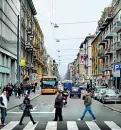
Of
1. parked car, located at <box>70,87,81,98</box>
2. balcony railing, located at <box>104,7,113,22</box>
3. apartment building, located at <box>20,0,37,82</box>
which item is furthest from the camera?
apartment building, located at <box>20,0,37,82</box>

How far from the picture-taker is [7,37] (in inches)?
1921

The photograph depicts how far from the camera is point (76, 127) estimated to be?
53.4 feet

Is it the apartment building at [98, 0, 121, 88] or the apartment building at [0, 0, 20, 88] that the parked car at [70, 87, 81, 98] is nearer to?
the apartment building at [0, 0, 20, 88]

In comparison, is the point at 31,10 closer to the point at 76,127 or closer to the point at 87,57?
the point at 87,57

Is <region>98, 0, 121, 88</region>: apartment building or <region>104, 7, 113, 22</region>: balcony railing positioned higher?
<region>104, 7, 113, 22</region>: balcony railing

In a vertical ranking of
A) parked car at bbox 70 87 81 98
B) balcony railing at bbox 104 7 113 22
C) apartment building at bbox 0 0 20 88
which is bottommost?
parked car at bbox 70 87 81 98

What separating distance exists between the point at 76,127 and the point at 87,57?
361ft

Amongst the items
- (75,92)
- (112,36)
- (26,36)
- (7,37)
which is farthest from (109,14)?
(7,37)

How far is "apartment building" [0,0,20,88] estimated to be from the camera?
147 feet

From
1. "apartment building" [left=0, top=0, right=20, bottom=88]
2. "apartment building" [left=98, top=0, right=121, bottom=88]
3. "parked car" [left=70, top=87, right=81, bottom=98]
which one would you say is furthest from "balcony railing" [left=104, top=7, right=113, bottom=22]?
"parked car" [left=70, top=87, right=81, bottom=98]

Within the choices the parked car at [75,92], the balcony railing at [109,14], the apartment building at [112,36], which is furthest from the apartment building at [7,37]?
the balcony railing at [109,14]

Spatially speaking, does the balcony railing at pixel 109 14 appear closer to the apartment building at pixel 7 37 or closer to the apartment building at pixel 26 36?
the apartment building at pixel 26 36

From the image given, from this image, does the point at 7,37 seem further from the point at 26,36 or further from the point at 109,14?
the point at 26,36

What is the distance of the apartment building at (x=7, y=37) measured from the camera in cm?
4466
